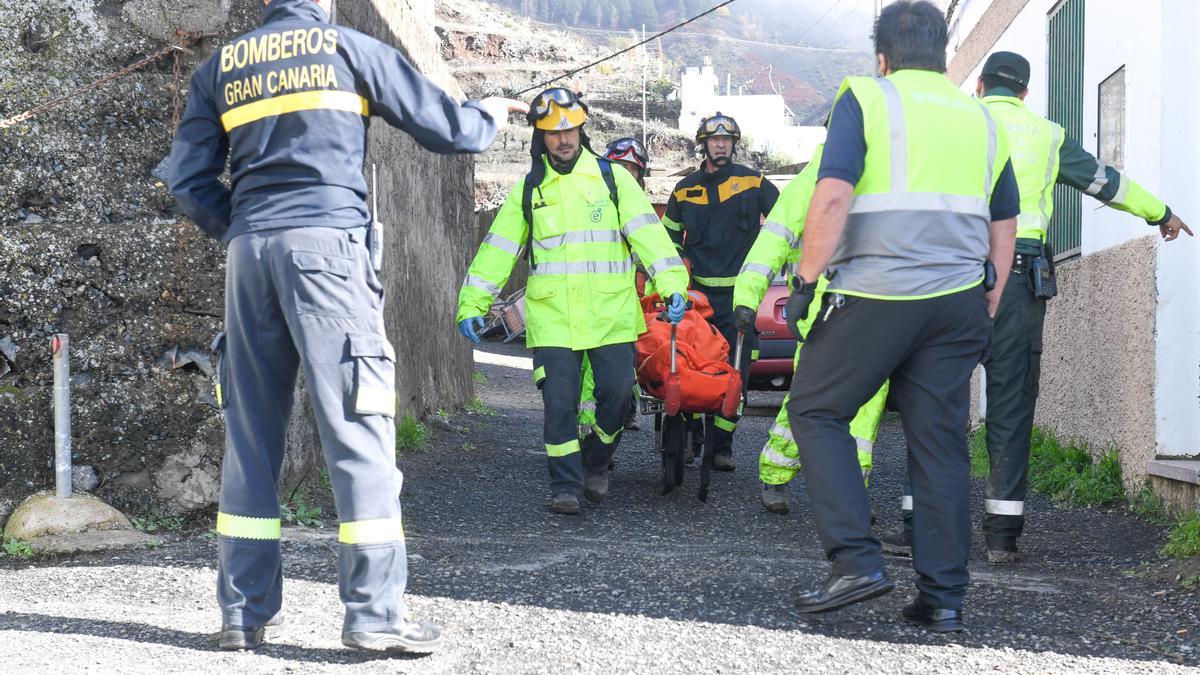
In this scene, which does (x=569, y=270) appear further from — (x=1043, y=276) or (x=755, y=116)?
(x=755, y=116)

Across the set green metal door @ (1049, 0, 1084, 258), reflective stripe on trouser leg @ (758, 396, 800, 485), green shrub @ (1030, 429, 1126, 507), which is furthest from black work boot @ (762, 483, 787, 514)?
green metal door @ (1049, 0, 1084, 258)

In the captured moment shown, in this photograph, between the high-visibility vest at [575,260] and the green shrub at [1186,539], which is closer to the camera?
the green shrub at [1186,539]

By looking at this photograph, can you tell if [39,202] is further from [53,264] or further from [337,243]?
[337,243]

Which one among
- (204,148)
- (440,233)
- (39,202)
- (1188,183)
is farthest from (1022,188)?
(440,233)

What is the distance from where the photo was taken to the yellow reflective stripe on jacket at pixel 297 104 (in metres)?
3.86

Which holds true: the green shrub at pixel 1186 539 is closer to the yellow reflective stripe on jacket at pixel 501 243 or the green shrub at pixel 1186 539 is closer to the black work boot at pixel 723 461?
the black work boot at pixel 723 461

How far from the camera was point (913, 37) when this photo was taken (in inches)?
175

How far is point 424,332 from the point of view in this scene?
9.54 meters

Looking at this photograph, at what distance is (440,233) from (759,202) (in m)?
3.06

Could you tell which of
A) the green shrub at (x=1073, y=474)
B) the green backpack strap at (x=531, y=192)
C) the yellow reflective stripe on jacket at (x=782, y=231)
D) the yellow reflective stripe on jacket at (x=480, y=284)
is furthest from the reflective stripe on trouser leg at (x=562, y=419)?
the green shrub at (x=1073, y=474)

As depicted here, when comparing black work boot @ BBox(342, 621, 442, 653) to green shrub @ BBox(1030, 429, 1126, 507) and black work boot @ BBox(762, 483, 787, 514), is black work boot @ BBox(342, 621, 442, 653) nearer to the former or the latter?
black work boot @ BBox(762, 483, 787, 514)

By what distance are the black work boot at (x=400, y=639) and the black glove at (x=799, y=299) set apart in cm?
151

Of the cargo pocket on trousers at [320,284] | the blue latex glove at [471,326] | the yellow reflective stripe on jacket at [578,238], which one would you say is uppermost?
the yellow reflective stripe on jacket at [578,238]

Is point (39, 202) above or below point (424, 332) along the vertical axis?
above
